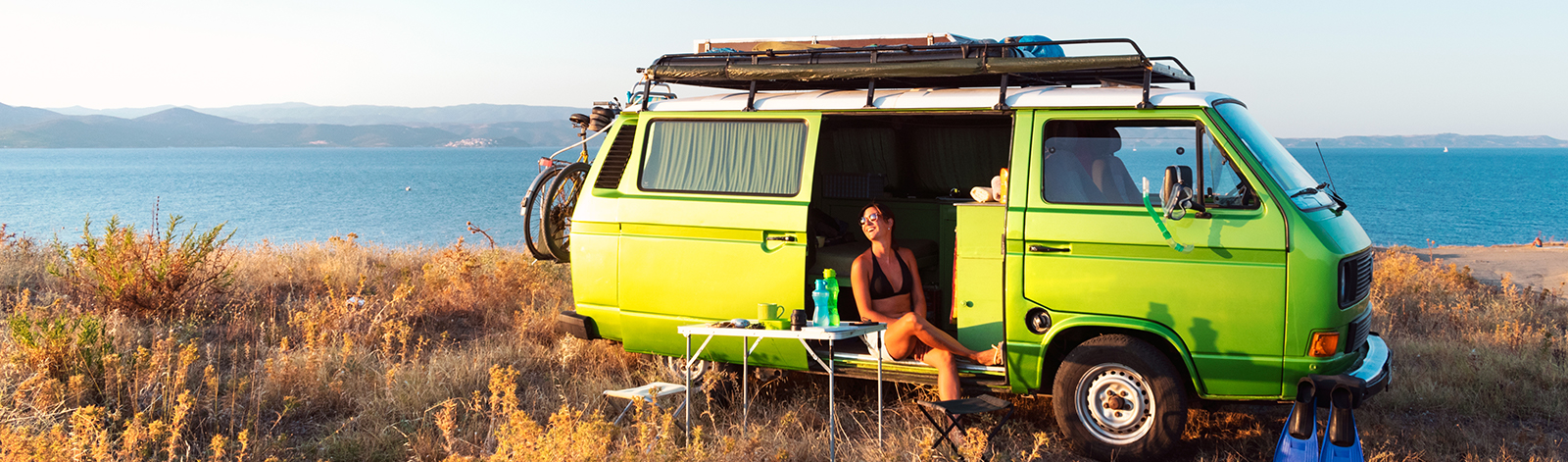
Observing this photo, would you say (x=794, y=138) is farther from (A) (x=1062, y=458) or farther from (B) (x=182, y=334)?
(B) (x=182, y=334)

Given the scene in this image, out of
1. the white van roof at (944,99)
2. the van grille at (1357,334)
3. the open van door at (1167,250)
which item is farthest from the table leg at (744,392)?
the van grille at (1357,334)

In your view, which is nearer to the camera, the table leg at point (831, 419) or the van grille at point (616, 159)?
the table leg at point (831, 419)

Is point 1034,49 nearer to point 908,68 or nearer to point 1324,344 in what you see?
point 908,68

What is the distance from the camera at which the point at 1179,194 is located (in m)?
4.96

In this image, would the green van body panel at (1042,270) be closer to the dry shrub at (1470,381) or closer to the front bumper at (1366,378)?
the front bumper at (1366,378)

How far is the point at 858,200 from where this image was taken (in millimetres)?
8102

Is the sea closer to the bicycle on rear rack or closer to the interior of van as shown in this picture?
the bicycle on rear rack

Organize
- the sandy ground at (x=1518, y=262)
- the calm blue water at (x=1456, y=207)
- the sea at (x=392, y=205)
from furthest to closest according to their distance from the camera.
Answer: the calm blue water at (x=1456, y=207)
the sea at (x=392, y=205)
the sandy ground at (x=1518, y=262)

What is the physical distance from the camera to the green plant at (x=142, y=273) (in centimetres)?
893

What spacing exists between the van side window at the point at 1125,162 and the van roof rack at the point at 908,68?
295mm

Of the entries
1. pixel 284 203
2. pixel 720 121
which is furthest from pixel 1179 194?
pixel 284 203

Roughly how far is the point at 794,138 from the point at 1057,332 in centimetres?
201

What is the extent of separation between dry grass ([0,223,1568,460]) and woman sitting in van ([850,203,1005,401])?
483mm

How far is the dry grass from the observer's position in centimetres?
543
